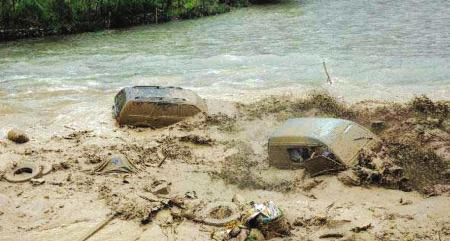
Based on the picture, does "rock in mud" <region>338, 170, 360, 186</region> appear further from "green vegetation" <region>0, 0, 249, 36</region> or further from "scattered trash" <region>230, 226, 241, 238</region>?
"green vegetation" <region>0, 0, 249, 36</region>

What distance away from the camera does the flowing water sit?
17531 mm

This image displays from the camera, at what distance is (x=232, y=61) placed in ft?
73.3

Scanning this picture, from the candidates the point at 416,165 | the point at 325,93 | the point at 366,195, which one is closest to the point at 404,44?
the point at 325,93

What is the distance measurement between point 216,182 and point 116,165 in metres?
2.54

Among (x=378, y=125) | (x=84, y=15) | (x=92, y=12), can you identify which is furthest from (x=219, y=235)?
(x=92, y=12)

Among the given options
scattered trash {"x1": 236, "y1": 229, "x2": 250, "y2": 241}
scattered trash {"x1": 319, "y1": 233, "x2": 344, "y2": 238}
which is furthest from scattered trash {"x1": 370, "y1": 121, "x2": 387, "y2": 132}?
scattered trash {"x1": 236, "y1": 229, "x2": 250, "y2": 241}

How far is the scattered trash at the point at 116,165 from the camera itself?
37.5 feet

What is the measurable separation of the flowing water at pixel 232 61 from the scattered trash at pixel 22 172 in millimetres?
2845

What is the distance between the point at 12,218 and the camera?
9.63 m

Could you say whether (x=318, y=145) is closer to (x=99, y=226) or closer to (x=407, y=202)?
(x=407, y=202)

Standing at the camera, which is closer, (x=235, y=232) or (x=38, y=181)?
(x=235, y=232)

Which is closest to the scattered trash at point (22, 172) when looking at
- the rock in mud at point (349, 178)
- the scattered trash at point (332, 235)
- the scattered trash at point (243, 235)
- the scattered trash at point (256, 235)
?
the scattered trash at point (243, 235)

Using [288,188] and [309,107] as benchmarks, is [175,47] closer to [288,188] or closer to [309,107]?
[309,107]

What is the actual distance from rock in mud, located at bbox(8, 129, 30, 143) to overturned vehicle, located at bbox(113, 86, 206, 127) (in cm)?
272
